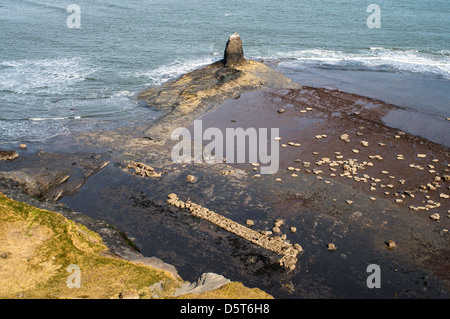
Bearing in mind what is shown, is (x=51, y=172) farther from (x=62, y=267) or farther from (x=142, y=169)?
(x=62, y=267)

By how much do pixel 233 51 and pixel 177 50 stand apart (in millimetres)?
11057

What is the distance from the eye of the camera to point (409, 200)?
16562 millimetres

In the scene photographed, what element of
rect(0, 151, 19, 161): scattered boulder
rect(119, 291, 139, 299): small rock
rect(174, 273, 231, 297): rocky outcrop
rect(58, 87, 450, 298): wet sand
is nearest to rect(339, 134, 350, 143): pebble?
rect(58, 87, 450, 298): wet sand

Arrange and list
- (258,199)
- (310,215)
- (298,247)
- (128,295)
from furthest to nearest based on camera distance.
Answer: (258,199), (310,215), (298,247), (128,295)

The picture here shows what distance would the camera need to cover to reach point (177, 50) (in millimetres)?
41156

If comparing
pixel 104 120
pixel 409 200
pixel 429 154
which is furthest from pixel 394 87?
pixel 104 120

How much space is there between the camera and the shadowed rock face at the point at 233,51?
1259 inches

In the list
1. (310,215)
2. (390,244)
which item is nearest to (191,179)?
(310,215)

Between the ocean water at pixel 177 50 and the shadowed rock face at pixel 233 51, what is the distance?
4.69 meters

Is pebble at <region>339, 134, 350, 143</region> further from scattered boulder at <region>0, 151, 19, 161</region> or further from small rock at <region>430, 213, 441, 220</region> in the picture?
scattered boulder at <region>0, 151, 19, 161</region>

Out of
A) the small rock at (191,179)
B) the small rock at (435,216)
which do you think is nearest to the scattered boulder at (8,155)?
the small rock at (191,179)

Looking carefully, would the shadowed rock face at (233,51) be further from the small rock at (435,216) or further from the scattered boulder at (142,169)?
the small rock at (435,216)

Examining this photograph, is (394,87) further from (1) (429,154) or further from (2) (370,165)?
(2) (370,165)

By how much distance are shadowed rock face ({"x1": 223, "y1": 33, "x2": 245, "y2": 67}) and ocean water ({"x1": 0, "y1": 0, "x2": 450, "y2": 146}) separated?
469cm
